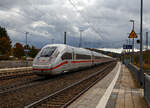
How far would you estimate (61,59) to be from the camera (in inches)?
619

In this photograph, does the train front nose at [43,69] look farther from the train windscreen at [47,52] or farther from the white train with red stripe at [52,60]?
the train windscreen at [47,52]

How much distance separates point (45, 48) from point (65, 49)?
183 centimetres

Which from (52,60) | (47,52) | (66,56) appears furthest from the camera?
(66,56)

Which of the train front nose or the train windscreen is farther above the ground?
the train windscreen

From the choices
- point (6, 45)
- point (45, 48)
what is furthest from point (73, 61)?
point (6, 45)

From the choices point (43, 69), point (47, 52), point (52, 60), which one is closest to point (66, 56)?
point (47, 52)

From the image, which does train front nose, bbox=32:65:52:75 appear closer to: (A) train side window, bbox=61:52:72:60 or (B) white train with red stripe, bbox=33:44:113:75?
(B) white train with red stripe, bbox=33:44:113:75

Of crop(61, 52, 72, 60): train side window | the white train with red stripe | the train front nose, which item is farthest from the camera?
crop(61, 52, 72, 60): train side window

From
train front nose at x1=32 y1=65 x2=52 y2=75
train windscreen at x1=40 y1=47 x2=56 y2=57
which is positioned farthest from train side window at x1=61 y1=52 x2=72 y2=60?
train front nose at x1=32 y1=65 x2=52 y2=75

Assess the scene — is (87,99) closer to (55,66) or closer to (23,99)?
(23,99)

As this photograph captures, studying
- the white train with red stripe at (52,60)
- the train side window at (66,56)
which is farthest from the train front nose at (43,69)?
the train side window at (66,56)

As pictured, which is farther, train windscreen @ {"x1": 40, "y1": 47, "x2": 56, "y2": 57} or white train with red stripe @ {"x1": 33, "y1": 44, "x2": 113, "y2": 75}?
train windscreen @ {"x1": 40, "y1": 47, "x2": 56, "y2": 57}

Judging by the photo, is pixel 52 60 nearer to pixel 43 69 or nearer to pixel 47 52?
pixel 43 69

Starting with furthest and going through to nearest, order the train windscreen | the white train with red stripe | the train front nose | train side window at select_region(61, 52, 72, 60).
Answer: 1. train side window at select_region(61, 52, 72, 60)
2. the train windscreen
3. the white train with red stripe
4. the train front nose
